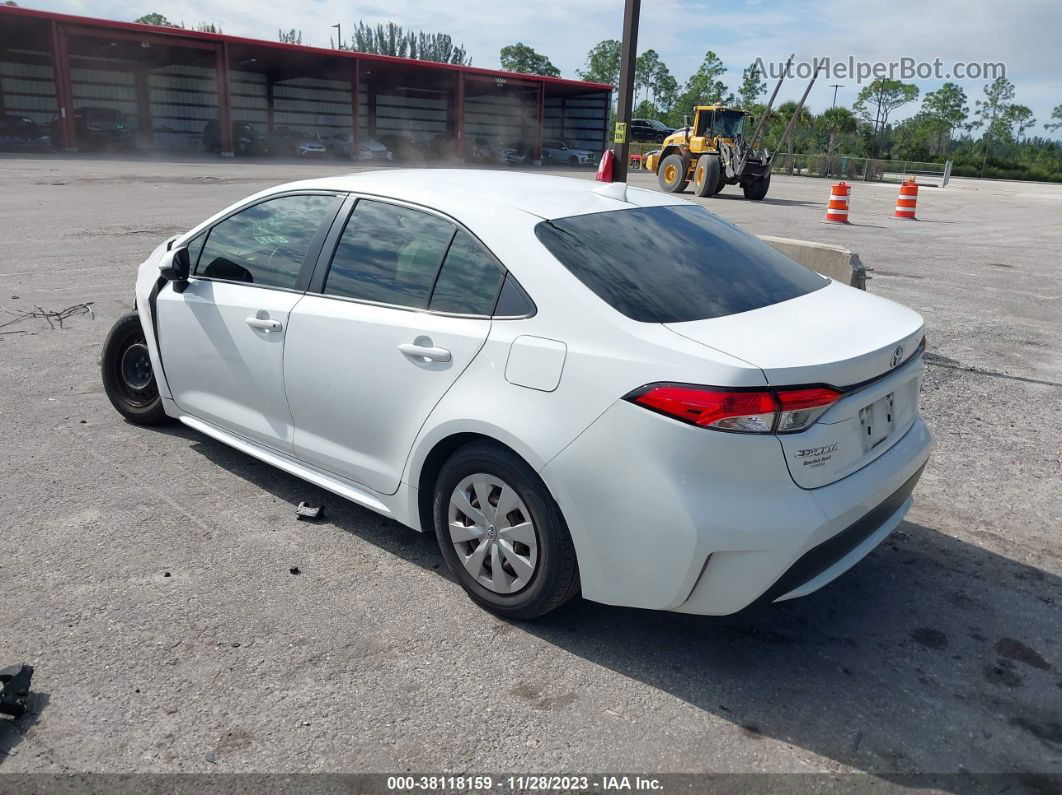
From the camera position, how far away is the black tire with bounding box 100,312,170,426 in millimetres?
4980

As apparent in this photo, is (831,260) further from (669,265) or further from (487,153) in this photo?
(487,153)

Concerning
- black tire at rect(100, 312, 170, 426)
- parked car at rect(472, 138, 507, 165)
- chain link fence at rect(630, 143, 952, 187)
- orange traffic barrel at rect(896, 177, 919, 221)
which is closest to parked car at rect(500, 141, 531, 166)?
parked car at rect(472, 138, 507, 165)

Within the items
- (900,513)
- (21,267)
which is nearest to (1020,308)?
(900,513)

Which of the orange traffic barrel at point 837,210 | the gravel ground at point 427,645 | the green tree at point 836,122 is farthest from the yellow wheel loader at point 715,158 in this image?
the green tree at point 836,122

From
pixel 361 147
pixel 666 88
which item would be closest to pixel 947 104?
pixel 666 88

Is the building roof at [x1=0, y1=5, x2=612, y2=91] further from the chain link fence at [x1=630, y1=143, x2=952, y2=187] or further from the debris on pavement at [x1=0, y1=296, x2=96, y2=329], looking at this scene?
the debris on pavement at [x1=0, y1=296, x2=96, y2=329]

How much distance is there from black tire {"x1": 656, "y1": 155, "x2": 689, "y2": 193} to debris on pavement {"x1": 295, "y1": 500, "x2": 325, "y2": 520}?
73.6 ft

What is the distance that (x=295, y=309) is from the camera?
3752mm

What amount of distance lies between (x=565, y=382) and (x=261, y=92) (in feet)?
150

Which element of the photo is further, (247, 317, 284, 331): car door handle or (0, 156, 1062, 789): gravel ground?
(247, 317, 284, 331): car door handle

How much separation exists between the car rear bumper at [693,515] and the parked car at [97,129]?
3948 cm

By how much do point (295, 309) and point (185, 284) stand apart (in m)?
0.94

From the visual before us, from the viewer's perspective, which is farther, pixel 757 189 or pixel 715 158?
pixel 757 189

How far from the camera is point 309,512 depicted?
4.01m
